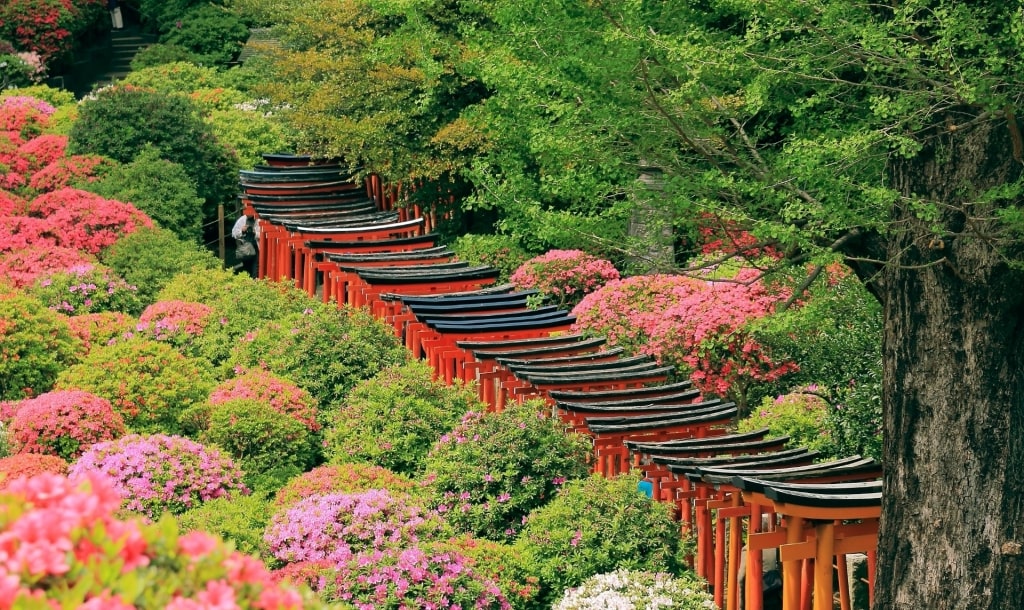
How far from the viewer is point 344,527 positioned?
10414mm

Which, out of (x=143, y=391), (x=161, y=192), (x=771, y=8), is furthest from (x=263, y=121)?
(x=771, y=8)

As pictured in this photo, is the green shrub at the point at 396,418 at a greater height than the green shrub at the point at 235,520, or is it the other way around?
the green shrub at the point at 396,418

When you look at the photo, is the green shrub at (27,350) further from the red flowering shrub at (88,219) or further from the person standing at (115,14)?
the person standing at (115,14)

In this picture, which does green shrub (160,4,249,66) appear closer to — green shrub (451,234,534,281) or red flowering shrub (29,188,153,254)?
red flowering shrub (29,188,153,254)

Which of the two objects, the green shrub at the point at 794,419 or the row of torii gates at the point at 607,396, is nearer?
the row of torii gates at the point at 607,396

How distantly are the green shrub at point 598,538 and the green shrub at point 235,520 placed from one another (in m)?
1.92

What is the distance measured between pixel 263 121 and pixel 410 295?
13211 mm

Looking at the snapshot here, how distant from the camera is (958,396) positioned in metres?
9.13

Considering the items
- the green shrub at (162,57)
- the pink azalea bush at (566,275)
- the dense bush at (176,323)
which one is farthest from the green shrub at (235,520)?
the green shrub at (162,57)

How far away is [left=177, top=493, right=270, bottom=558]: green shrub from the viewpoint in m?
10.6

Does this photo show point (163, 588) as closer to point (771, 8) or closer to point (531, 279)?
point (771, 8)

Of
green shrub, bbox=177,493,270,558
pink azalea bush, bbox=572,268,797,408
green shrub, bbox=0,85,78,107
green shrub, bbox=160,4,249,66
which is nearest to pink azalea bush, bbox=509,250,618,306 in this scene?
pink azalea bush, bbox=572,268,797,408

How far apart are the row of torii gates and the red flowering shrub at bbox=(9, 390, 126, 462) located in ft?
11.2

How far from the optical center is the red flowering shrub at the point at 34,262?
63.6ft
